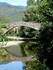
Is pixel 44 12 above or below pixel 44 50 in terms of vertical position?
above

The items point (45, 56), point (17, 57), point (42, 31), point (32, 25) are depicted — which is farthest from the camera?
point (32, 25)

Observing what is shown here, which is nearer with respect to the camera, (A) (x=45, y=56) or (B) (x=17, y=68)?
(A) (x=45, y=56)

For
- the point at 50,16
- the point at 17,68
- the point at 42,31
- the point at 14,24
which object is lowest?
the point at 14,24

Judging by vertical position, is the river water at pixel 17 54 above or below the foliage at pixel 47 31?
below

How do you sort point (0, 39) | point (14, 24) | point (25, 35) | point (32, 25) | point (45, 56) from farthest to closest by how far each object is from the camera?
1. point (25, 35)
2. point (14, 24)
3. point (32, 25)
4. point (45, 56)
5. point (0, 39)

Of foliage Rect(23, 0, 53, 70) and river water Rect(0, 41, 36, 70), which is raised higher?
foliage Rect(23, 0, 53, 70)

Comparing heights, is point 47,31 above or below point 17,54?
above

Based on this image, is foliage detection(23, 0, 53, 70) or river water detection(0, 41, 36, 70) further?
river water detection(0, 41, 36, 70)

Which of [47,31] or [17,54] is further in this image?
→ [17,54]

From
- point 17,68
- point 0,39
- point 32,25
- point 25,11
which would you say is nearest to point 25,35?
point 25,11

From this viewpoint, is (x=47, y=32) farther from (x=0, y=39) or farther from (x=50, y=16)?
(x=0, y=39)

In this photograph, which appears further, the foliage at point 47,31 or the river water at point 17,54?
the river water at point 17,54
